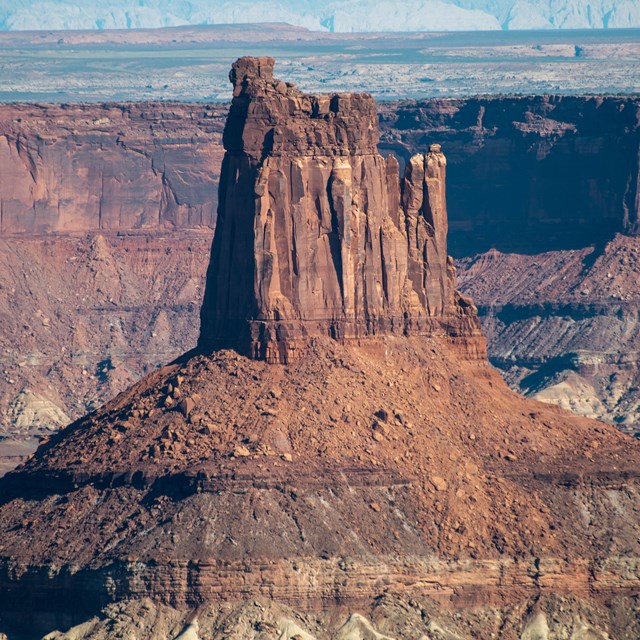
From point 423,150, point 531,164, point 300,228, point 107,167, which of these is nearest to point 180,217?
point 107,167

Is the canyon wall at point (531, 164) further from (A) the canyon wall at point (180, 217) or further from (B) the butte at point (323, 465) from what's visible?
(B) the butte at point (323, 465)

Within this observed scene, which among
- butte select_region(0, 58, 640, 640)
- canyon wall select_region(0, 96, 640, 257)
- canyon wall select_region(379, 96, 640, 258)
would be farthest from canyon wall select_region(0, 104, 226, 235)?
butte select_region(0, 58, 640, 640)

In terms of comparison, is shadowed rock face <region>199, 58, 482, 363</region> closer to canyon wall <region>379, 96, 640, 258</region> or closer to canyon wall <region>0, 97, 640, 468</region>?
canyon wall <region>0, 97, 640, 468</region>

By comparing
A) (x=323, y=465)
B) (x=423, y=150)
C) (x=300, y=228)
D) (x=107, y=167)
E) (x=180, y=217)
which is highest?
(x=300, y=228)

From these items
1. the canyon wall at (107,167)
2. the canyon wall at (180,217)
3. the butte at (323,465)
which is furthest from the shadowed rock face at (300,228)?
the canyon wall at (107,167)

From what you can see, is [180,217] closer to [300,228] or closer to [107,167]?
[107,167]
